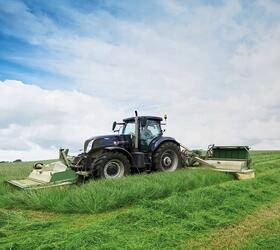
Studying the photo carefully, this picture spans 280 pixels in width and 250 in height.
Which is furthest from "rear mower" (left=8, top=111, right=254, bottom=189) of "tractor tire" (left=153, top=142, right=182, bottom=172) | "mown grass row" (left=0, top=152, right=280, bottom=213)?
"mown grass row" (left=0, top=152, right=280, bottom=213)

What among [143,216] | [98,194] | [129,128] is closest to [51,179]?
[98,194]

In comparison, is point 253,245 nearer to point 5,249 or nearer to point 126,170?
point 5,249

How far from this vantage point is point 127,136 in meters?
13.5

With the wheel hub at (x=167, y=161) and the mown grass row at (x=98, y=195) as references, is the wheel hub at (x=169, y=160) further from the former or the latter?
the mown grass row at (x=98, y=195)

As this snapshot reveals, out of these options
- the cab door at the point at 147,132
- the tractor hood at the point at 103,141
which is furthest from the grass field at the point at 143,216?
the cab door at the point at 147,132

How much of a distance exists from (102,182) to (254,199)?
370 centimetres

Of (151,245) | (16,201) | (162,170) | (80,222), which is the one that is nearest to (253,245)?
(151,245)

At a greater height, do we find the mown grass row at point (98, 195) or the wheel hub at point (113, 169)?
the wheel hub at point (113, 169)

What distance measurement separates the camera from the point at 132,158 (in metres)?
12.7

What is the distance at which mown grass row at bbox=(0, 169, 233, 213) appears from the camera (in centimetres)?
876

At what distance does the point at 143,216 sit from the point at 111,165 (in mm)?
4748

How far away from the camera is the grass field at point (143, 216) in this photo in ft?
20.7

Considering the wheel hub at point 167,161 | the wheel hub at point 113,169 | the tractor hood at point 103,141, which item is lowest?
Result: the wheel hub at point 113,169

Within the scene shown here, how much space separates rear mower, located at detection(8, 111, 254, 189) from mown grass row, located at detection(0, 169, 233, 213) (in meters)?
0.94
